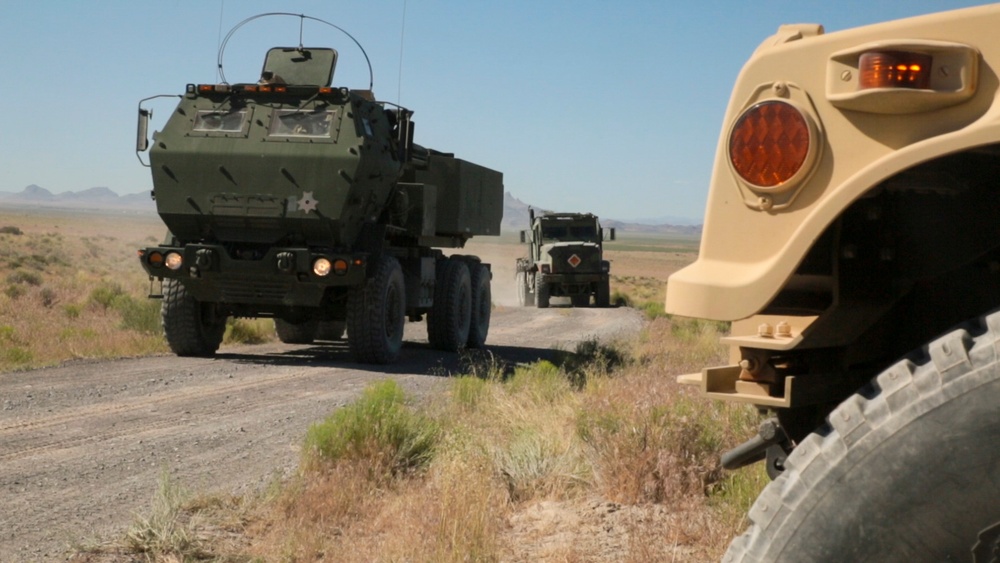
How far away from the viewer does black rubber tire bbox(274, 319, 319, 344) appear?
16.5 metres

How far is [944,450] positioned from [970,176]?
2.65ft

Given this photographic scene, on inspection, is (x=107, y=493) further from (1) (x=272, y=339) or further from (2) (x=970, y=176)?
(1) (x=272, y=339)

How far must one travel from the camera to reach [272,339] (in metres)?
17.2

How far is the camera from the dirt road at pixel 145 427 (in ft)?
18.9

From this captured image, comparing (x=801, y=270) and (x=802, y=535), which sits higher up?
(x=801, y=270)

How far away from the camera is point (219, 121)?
12.8 meters

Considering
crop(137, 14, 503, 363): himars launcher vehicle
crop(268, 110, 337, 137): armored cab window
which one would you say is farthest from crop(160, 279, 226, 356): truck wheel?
crop(268, 110, 337, 137): armored cab window

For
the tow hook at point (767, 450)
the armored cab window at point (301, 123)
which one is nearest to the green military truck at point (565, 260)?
the armored cab window at point (301, 123)

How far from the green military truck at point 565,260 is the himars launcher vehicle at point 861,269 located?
26996mm

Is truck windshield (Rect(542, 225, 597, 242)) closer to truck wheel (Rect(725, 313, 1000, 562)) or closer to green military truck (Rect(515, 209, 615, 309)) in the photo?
green military truck (Rect(515, 209, 615, 309))

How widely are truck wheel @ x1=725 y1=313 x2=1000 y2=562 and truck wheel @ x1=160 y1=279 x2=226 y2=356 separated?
11.6m

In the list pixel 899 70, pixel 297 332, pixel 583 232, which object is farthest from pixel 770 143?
pixel 583 232

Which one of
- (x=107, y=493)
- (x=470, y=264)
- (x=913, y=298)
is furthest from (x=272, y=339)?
(x=913, y=298)

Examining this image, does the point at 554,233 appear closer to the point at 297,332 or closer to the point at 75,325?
the point at 297,332
